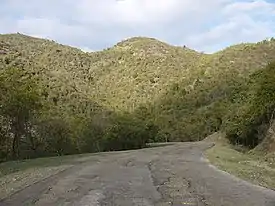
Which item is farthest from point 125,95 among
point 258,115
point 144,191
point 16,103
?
point 144,191

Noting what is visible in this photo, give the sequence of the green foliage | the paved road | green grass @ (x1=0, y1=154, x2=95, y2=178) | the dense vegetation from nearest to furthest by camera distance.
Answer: the paved road, green grass @ (x1=0, y1=154, x2=95, y2=178), the dense vegetation, the green foliage

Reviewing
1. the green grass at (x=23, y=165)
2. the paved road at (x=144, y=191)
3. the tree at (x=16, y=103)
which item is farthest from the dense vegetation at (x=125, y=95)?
the paved road at (x=144, y=191)

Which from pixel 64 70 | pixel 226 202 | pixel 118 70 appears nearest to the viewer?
pixel 226 202

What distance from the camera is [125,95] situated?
4614 inches

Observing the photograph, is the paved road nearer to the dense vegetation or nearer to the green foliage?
the dense vegetation

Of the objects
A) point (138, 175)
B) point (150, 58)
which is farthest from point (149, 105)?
point (138, 175)

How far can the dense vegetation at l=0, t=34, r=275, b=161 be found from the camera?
41.7 metres

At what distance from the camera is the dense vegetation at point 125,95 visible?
137 ft

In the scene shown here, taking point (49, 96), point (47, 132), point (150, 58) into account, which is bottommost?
point (47, 132)

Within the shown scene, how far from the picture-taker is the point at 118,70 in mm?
127062

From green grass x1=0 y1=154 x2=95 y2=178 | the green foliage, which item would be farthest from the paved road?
the green foliage

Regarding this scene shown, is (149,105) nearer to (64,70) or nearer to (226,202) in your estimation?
(64,70)

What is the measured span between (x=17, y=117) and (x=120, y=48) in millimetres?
103417

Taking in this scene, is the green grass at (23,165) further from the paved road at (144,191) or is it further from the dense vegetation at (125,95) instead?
the dense vegetation at (125,95)
